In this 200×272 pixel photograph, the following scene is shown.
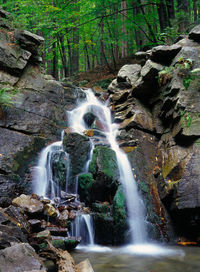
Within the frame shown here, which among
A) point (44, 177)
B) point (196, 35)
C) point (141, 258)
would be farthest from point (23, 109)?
point (196, 35)

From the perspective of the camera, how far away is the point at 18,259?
8.52ft

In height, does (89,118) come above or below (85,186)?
above

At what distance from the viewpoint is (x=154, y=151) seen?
7734mm

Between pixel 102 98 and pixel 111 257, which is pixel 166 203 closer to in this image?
pixel 111 257

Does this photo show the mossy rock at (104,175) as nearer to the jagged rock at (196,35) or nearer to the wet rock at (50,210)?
the wet rock at (50,210)

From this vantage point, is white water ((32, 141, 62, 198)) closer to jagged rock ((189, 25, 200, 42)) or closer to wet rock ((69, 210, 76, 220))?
wet rock ((69, 210, 76, 220))

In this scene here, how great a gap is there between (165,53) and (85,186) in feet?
17.7

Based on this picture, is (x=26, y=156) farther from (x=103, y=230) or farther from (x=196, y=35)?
(x=196, y=35)

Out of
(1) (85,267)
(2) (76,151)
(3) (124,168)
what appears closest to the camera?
(1) (85,267)

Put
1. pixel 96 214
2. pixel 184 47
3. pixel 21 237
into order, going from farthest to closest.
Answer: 1. pixel 184 47
2. pixel 96 214
3. pixel 21 237

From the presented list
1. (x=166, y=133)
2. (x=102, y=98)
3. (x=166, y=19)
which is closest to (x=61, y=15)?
(x=102, y=98)

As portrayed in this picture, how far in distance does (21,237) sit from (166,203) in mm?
4320

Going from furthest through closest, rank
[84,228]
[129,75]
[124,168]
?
[129,75] < [124,168] < [84,228]

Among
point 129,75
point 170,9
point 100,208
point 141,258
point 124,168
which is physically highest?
point 170,9
